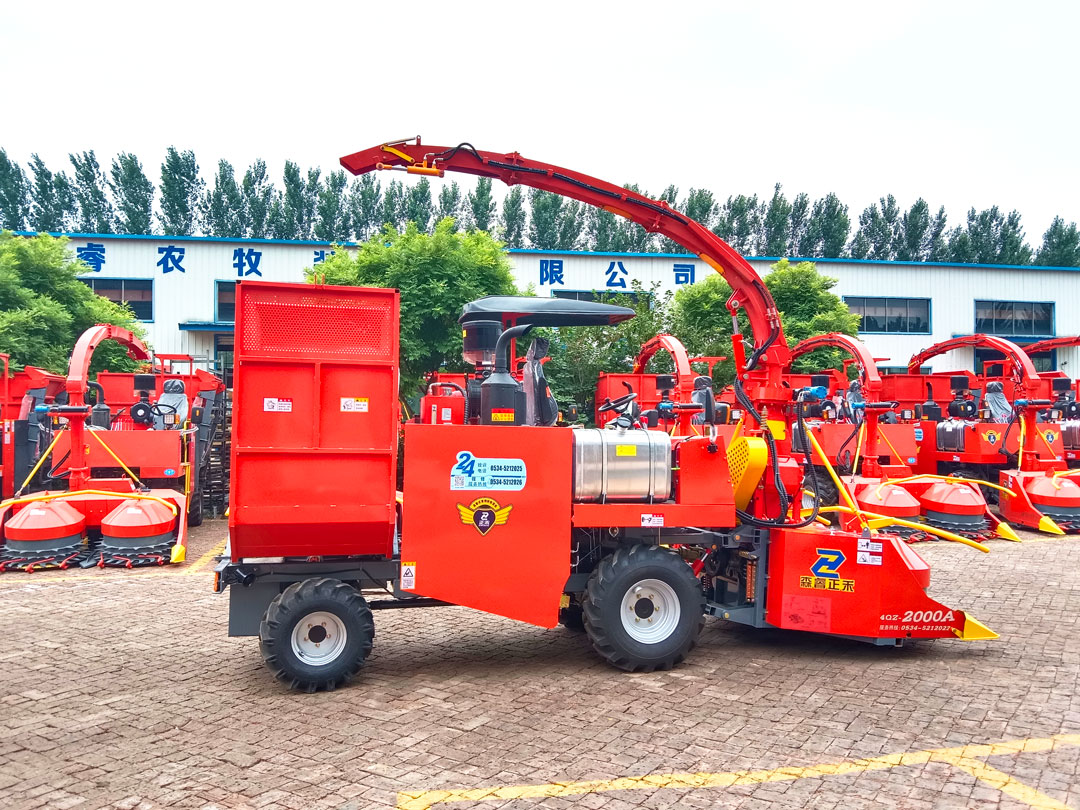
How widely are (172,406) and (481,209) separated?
1596 inches

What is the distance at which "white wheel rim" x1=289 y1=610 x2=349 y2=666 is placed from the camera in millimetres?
5680

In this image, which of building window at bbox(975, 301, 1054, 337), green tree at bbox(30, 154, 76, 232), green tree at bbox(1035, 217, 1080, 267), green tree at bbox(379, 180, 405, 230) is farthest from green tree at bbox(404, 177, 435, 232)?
green tree at bbox(1035, 217, 1080, 267)

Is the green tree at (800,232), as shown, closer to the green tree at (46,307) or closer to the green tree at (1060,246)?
the green tree at (1060,246)

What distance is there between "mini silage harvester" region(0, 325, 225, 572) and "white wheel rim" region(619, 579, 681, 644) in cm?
655

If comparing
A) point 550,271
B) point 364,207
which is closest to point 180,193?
point 364,207

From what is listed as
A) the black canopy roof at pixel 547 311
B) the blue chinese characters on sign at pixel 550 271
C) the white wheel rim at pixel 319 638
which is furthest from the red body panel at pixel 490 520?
the blue chinese characters on sign at pixel 550 271

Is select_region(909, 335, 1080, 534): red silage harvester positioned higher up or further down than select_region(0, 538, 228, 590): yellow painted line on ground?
higher up

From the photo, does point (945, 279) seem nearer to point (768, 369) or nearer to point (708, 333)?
point (708, 333)

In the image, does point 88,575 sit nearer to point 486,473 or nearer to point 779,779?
point 486,473

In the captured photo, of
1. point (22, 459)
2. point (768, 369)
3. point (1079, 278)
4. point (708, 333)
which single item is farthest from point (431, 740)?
point (1079, 278)

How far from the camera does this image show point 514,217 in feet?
175

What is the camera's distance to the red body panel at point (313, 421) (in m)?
5.52

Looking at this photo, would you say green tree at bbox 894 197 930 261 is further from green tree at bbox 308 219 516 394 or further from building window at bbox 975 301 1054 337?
green tree at bbox 308 219 516 394

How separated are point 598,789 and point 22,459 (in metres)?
12.4
